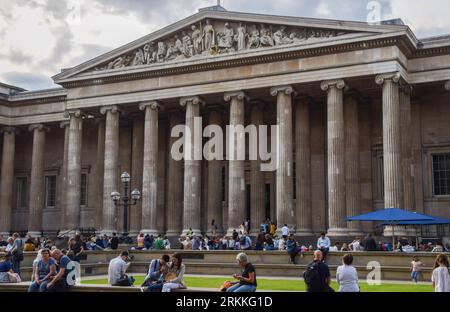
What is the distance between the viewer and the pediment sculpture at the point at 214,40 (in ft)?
126

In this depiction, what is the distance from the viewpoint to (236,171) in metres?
39.4

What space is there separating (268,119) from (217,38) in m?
7.51

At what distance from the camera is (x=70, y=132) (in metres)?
45.8

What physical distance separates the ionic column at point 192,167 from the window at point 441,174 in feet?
51.3

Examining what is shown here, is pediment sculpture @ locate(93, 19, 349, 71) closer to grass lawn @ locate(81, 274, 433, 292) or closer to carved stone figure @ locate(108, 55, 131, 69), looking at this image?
carved stone figure @ locate(108, 55, 131, 69)

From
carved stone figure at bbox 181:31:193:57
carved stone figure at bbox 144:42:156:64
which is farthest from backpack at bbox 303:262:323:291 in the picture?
carved stone figure at bbox 144:42:156:64

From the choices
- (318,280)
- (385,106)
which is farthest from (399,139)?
(318,280)

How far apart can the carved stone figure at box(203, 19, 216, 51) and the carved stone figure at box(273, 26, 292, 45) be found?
4.45 metres

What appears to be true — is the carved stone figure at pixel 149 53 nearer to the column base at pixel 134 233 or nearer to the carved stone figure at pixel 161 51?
the carved stone figure at pixel 161 51

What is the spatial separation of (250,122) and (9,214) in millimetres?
22746

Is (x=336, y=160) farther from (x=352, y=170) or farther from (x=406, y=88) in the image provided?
(x=406, y=88)

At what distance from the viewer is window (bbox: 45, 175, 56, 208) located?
53906 mm

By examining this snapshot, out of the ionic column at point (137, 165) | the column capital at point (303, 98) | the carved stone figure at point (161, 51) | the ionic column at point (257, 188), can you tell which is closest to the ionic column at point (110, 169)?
the ionic column at point (137, 165)

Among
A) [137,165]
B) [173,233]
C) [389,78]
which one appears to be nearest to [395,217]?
[389,78]
